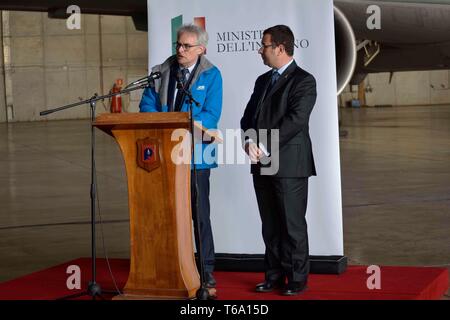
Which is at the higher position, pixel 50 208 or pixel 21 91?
pixel 21 91

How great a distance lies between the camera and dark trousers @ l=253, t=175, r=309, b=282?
4742 millimetres

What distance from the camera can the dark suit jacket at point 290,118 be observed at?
15.3 ft

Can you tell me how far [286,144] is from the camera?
15.4ft

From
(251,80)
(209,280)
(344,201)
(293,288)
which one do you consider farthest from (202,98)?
(344,201)

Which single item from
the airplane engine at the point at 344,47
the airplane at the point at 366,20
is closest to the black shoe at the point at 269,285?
the airplane at the point at 366,20

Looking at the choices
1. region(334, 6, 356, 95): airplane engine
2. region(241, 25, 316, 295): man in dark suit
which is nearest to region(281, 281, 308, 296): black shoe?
region(241, 25, 316, 295): man in dark suit

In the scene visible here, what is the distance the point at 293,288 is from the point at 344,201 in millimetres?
4149

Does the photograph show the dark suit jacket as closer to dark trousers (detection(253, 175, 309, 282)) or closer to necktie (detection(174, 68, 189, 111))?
dark trousers (detection(253, 175, 309, 282))

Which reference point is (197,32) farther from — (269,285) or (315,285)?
(315,285)

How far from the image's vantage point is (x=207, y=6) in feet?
18.2

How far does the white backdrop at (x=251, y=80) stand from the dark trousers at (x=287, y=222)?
499 mm
